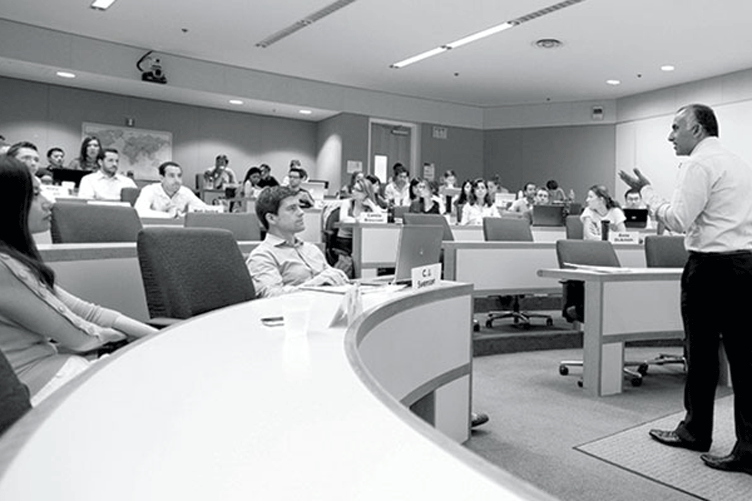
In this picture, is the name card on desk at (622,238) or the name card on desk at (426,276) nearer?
the name card on desk at (426,276)

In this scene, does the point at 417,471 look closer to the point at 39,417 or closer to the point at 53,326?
the point at 39,417

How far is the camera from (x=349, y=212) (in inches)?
245

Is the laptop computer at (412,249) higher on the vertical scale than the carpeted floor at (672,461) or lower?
higher

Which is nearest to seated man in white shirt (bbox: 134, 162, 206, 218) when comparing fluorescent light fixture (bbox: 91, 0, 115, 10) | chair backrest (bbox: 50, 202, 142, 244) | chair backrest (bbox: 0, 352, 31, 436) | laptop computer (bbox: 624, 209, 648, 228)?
chair backrest (bbox: 50, 202, 142, 244)

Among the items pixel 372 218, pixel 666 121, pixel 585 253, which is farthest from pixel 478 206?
pixel 666 121

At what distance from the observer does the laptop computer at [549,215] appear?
22.1 feet

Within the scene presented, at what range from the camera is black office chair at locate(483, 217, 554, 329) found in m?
5.08

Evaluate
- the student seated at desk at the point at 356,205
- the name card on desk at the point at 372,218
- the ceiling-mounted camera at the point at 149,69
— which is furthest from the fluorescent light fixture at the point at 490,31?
the ceiling-mounted camera at the point at 149,69

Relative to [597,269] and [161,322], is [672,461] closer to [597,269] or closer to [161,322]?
[597,269]

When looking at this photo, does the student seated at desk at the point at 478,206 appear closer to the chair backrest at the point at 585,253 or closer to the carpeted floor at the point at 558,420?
the carpeted floor at the point at 558,420

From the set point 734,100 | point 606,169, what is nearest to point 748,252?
point 734,100

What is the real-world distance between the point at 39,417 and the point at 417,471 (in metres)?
0.49

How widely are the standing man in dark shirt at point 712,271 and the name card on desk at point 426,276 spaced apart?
102cm

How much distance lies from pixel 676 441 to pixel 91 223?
9.33ft
